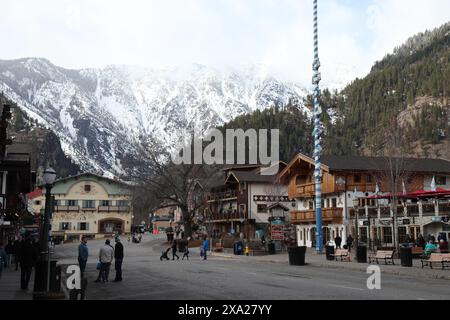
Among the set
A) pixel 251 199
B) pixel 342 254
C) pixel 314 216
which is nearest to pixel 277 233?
pixel 342 254

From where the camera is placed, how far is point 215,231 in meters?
80.8

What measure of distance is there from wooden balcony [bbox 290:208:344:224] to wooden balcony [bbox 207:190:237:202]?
56.2 feet

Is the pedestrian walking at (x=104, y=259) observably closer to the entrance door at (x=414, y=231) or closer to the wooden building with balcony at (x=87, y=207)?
the entrance door at (x=414, y=231)

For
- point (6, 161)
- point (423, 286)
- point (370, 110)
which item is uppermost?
point (370, 110)

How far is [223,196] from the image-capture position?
260ft

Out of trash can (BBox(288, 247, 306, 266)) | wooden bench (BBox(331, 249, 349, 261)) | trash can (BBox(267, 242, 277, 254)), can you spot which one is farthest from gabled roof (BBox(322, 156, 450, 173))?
trash can (BBox(288, 247, 306, 266))

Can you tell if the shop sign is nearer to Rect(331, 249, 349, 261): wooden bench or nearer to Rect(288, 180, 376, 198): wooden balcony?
Rect(331, 249, 349, 261): wooden bench

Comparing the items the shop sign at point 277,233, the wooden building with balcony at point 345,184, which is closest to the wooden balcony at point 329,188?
the wooden building with balcony at point 345,184

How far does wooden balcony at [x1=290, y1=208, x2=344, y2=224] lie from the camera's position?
50.4 m

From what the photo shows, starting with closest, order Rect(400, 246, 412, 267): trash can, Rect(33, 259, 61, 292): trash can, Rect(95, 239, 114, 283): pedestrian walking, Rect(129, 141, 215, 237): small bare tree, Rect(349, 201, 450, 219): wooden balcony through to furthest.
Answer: Rect(33, 259, 61, 292): trash can < Rect(95, 239, 114, 283): pedestrian walking < Rect(400, 246, 412, 267): trash can < Rect(349, 201, 450, 219): wooden balcony < Rect(129, 141, 215, 237): small bare tree

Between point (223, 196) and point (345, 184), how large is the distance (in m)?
31.1
